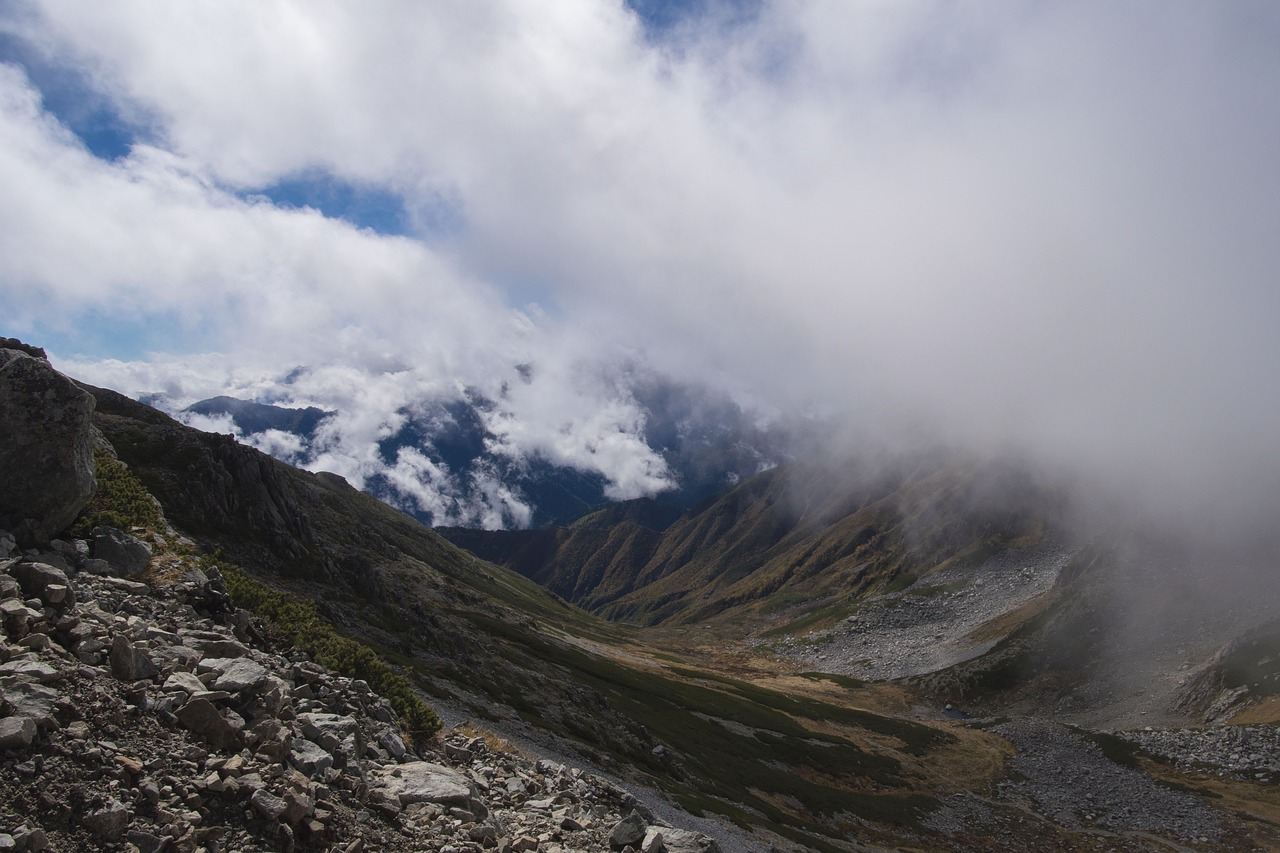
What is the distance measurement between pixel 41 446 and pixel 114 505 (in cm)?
641

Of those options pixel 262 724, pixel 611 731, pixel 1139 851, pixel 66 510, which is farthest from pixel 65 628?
pixel 1139 851

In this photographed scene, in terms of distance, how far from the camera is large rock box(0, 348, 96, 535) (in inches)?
→ 845

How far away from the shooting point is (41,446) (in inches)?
887

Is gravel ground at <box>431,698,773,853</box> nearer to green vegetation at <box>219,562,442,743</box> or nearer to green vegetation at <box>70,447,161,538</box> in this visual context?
green vegetation at <box>219,562,442,743</box>

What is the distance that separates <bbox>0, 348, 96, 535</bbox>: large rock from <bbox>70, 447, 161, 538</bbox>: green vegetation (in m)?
1.12

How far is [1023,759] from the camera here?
12106 centimetres

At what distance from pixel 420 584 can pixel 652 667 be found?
7163 centimetres

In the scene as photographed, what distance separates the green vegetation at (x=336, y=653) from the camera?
1028 inches

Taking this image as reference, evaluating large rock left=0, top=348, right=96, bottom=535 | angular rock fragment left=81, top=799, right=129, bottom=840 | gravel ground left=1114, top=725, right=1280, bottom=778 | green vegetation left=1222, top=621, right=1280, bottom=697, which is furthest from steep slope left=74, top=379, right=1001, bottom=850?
green vegetation left=1222, top=621, right=1280, bottom=697

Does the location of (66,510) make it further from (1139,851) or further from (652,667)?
(652,667)

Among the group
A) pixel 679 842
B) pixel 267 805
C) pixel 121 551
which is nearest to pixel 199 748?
pixel 267 805

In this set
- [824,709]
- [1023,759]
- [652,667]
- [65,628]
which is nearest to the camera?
[65,628]

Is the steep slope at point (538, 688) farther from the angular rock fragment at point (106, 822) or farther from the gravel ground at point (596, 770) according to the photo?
the angular rock fragment at point (106, 822)

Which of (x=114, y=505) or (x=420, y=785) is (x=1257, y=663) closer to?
(x=420, y=785)
